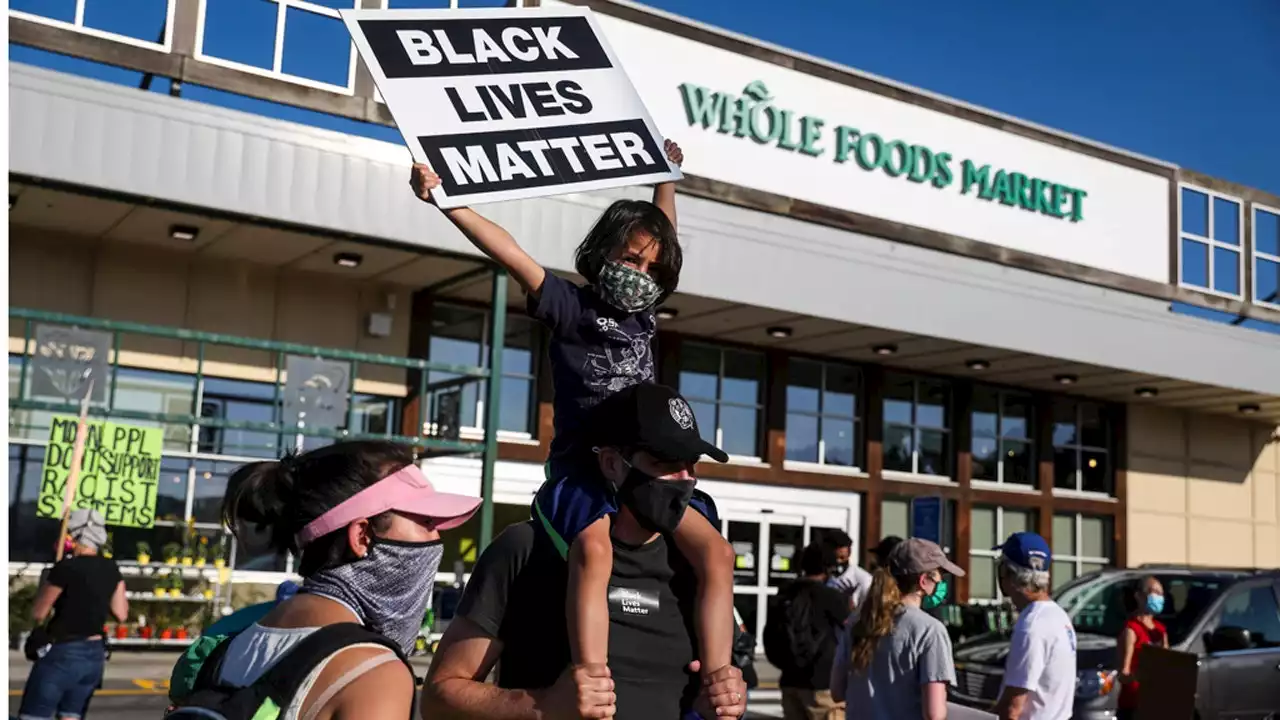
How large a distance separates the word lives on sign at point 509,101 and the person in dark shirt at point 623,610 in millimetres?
724

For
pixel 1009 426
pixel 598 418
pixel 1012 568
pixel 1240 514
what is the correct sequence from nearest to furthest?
pixel 598 418
pixel 1012 568
pixel 1009 426
pixel 1240 514

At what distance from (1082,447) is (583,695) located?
23932mm

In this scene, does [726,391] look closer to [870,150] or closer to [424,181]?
[870,150]

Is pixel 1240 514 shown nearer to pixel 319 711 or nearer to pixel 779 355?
pixel 779 355

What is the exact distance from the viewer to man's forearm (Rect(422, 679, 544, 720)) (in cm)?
283

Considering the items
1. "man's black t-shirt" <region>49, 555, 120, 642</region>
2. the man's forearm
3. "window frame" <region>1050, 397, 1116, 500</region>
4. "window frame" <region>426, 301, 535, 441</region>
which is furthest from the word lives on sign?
"window frame" <region>1050, 397, 1116, 500</region>

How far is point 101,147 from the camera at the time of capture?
13.5 m

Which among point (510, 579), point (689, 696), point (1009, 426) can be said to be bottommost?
point (689, 696)

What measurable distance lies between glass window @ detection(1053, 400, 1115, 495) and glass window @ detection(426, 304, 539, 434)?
10910 millimetres

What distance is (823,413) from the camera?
2198 centimetres

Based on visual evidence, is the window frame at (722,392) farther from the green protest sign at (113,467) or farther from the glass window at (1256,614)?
the glass window at (1256,614)

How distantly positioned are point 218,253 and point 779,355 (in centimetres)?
916

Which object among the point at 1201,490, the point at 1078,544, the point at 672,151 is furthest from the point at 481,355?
the point at 1201,490

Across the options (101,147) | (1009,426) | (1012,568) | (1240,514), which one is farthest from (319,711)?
(1240,514)
